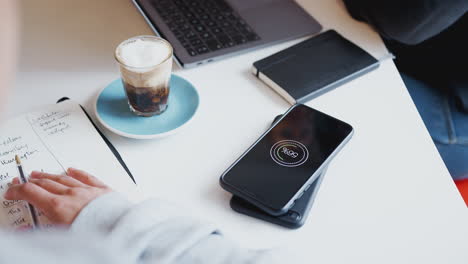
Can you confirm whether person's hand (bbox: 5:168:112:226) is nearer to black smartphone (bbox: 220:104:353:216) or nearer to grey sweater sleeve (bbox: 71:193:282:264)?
grey sweater sleeve (bbox: 71:193:282:264)

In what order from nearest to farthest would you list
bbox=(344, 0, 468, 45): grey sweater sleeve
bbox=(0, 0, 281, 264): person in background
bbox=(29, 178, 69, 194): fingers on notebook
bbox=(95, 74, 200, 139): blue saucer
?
bbox=(0, 0, 281, 264): person in background
bbox=(29, 178, 69, 194): fingers on notebook
bbox=(95, 74, 200, 139): blue saucer
bbox=(344, 0, 468, 45): grey sweater sleeve

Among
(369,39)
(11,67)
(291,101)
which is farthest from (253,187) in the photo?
(369,39)

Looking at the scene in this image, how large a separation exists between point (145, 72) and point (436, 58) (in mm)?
685

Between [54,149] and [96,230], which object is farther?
[54,149]

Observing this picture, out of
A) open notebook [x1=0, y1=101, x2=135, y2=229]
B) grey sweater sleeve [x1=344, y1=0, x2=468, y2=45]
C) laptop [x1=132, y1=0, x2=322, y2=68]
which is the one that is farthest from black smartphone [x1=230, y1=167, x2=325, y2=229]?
grey sweater sleeve [x1=344, y1=0, x2=468, y2=45]

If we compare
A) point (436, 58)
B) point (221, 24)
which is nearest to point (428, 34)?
point (436, 58)

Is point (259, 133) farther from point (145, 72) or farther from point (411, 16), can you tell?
point (411, 16)

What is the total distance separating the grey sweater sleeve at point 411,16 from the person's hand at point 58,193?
0.61 metres

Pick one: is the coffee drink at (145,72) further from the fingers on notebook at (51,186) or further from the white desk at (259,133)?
the fingers on notebook at (51,186)

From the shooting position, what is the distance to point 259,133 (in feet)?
2.33

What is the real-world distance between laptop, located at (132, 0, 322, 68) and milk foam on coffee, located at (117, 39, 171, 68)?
11 centimetres

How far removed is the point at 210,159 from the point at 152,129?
100 mm

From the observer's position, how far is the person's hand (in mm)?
566

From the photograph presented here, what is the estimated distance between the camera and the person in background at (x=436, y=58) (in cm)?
85
